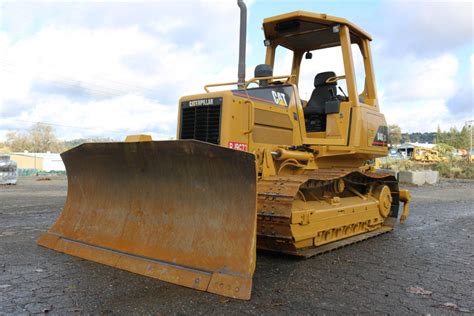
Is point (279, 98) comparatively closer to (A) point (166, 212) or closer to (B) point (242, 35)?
(A) point (166, 212)

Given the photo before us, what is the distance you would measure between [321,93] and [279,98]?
1.23 meters

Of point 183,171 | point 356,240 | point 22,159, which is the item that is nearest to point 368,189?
point 356,240

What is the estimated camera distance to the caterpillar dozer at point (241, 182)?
406 centimetres

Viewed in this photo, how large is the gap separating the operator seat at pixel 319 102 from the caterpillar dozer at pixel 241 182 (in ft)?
0.06

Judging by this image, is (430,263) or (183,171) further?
(430,263)

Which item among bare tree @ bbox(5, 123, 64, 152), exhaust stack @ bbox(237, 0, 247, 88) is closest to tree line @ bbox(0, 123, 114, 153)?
bare tree @ bbox(5, 123, 64, 152)

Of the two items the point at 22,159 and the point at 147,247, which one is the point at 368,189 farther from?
the point at 22,159

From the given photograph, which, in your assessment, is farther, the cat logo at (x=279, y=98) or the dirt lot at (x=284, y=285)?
the cat logo at (x=279, y=98)

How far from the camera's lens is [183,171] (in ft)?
14.6

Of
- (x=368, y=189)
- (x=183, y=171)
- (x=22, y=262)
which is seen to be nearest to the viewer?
(x=183, y=171)

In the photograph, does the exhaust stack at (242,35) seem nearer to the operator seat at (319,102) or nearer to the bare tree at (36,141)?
the operator seat at (319,102)

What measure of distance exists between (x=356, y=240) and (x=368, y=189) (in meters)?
1.34

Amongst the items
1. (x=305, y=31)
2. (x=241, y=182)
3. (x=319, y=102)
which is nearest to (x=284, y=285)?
(x=241, y=182)

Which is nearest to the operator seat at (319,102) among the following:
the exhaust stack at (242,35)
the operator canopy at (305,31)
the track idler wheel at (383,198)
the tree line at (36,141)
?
the operator canopy at (305,31)
